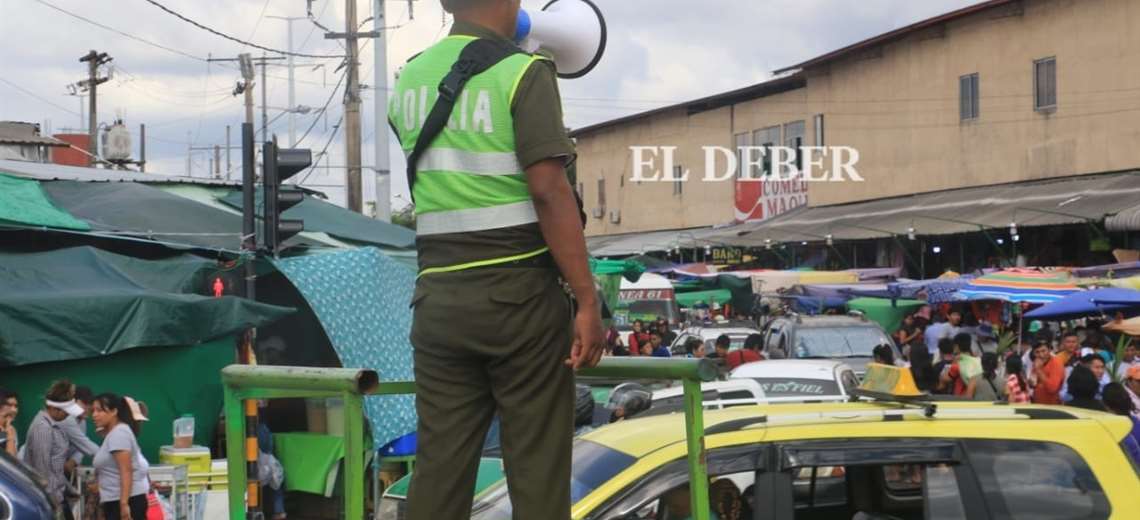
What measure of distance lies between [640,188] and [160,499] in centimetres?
4996

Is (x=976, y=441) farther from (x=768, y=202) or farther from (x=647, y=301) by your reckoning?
(x=768, y=202)

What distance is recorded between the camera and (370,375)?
3.22m

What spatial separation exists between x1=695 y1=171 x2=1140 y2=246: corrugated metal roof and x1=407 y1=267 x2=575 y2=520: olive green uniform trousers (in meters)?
28.0

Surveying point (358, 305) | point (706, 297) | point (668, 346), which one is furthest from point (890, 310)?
point (358, 305)

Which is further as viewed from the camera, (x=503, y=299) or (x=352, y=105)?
(x=352, y=105)

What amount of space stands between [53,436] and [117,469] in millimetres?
895

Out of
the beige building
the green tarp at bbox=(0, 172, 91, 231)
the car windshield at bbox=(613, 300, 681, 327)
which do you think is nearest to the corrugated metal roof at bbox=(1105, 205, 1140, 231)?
the beige building

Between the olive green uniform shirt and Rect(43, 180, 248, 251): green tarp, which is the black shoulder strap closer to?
the olive green uniform shirt

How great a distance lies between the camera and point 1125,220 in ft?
93.1

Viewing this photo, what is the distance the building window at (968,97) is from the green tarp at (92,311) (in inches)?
1123

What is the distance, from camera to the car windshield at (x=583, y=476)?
5.67 m

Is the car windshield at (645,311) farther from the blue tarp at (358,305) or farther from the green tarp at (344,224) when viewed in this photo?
the blue tarp at (358,305)

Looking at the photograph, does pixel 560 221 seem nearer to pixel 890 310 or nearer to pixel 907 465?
pixel 907 465

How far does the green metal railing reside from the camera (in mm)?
3260
